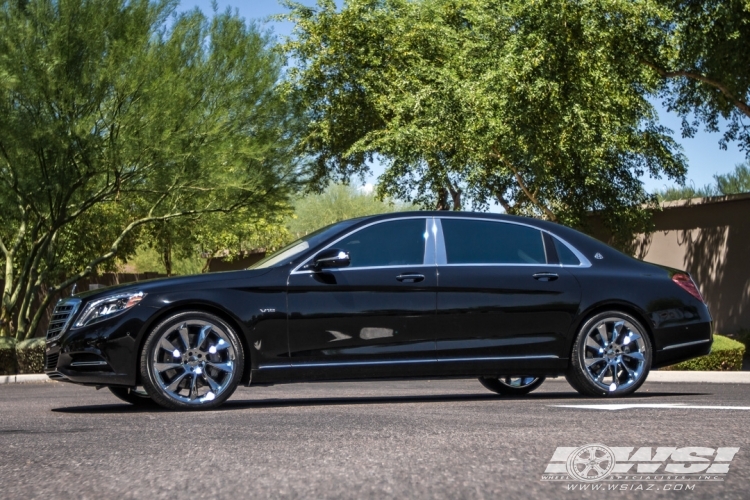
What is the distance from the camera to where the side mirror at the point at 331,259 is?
9258 millimetres

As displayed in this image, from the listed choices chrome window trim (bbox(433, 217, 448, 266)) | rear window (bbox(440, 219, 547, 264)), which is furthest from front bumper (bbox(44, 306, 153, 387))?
rear window (bbox(440, 219, 547, 264))

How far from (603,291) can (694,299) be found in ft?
3.27

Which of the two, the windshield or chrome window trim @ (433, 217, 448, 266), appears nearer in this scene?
the windshield

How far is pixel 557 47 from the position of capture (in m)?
19.7

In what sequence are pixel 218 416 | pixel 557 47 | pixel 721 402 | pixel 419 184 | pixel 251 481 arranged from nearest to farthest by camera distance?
pixel 251 481, pixel 218 416, pixel 721 402, pixel 557 47, pixel 419 184

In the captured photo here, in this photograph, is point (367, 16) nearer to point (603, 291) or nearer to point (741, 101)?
point (741, 101)

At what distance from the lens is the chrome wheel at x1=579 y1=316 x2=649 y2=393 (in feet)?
32.5

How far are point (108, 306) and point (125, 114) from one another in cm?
1413

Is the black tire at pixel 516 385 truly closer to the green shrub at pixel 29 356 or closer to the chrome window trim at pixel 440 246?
the chrome window trim at pixel 440 246

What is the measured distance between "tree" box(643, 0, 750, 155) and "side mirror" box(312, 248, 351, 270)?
11.5 m

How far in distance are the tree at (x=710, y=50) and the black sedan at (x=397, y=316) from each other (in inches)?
391

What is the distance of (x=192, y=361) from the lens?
8.98 meters

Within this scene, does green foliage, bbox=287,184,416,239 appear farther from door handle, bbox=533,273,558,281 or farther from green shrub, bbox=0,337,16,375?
door handle, bbox=533,273,558,281

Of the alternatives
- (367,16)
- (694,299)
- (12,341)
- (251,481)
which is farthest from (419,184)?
(251,481)
